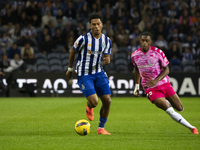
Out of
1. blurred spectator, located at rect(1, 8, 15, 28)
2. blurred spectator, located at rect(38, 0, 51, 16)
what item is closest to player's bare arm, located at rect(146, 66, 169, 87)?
blurred spectator, located at rect(38, 0, 51, 16)

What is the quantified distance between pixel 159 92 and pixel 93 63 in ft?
4.44

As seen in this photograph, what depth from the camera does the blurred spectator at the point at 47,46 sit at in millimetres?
18109

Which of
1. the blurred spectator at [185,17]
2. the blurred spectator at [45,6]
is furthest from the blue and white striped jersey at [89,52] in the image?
the blurred spectator at [45,6]

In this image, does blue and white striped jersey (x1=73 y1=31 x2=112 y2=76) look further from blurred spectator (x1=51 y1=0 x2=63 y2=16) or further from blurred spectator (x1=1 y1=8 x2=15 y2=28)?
blurred spectator (x1=1 y1=8 x2=15 y2=28)

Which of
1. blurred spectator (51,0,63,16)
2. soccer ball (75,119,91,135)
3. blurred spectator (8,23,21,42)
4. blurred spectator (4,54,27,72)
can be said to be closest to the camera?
soccer ball (75,119,91,135)

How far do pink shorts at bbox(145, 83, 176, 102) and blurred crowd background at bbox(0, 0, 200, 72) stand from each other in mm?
9768

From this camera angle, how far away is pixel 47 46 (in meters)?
18.2

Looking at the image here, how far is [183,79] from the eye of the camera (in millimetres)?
15984

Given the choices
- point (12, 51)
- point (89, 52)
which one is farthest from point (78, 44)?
point (12, 51)

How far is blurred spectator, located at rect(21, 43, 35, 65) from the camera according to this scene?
1728 centimetres

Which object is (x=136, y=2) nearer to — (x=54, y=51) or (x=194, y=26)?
(x=194, y=26)

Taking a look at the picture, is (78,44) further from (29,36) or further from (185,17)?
(185,17)

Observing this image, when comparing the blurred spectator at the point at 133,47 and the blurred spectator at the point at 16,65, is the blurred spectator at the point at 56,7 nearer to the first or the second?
the blurred spectator at the point at 16,65

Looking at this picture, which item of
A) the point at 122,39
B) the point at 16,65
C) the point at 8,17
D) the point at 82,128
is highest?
the point at 8,17
